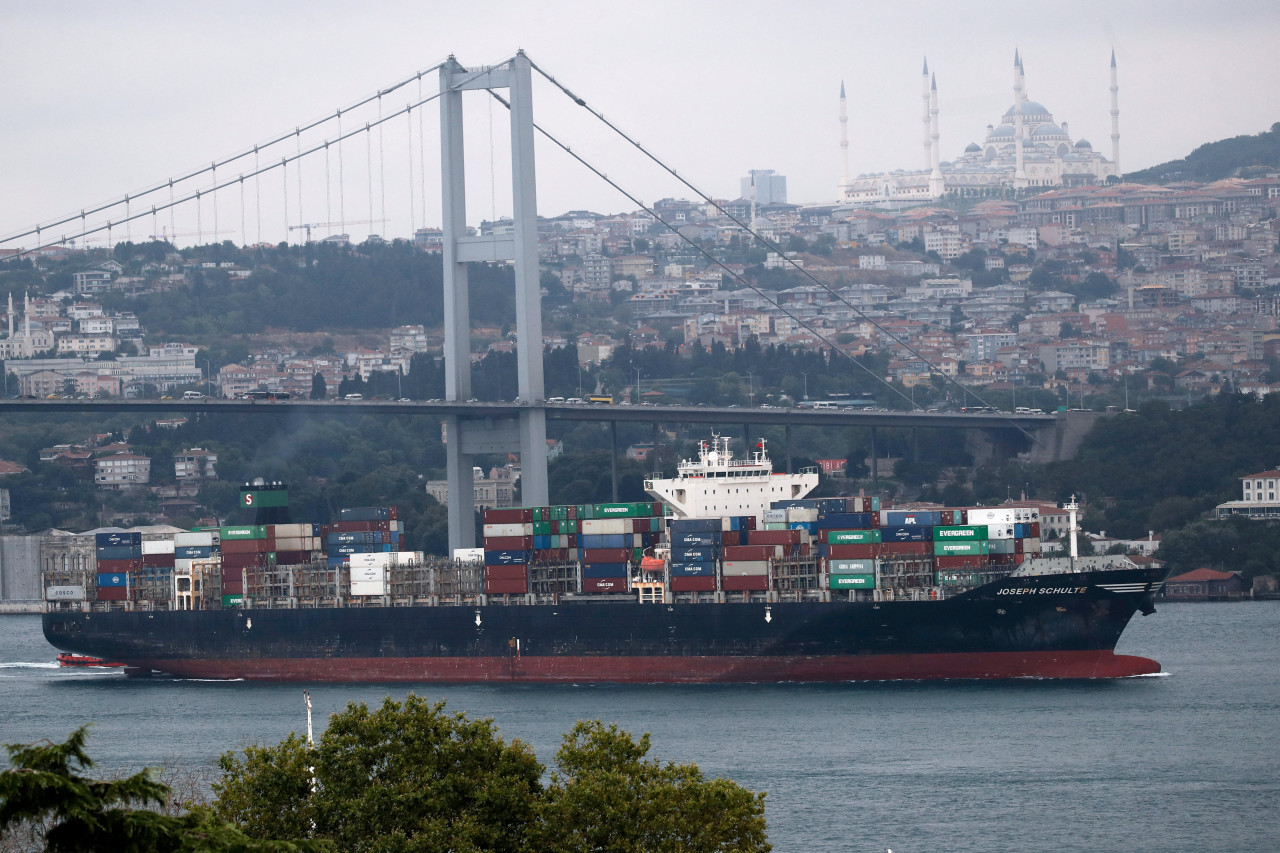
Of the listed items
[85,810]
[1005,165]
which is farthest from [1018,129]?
[85,810]

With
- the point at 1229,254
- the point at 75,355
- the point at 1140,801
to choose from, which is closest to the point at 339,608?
the point at 1140,801

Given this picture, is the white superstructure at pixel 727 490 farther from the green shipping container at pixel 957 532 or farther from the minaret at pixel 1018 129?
the minaret at pixel 1018 129

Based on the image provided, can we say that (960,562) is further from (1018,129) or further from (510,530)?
(1018,129)

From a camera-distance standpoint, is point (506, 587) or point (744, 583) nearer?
point (744, 583)

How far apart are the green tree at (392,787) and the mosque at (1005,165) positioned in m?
144

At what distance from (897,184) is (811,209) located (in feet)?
54.4

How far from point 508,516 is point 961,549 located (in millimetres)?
7082

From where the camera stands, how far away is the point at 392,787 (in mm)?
11945

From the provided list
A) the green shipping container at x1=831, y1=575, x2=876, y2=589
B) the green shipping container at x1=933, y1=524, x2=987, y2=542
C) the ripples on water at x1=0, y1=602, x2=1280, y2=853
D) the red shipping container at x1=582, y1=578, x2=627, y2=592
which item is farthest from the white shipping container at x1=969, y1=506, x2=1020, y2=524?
the red shipping container at x1=582, y1=578, x2=627, y2=592

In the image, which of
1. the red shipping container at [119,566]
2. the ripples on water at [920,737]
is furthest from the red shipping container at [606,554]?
the red shipping container at [119,566]

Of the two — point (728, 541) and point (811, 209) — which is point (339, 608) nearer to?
point (728, 541)

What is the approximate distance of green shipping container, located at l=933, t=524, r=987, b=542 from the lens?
1170 inches

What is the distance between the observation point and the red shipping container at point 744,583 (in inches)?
1176

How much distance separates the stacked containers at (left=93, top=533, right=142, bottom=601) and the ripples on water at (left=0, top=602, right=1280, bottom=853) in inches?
78.8
